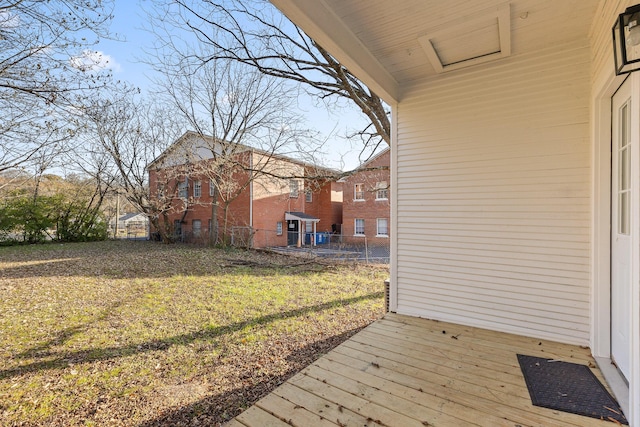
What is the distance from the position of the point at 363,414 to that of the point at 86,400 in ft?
8.22

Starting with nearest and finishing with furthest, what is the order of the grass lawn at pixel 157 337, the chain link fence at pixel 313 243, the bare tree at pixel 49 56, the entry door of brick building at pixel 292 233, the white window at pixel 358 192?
1. the grass lawn at pixel 157 337
2. the bare tree at pixel 49 56
3. the chain link fence at pixel 313 243
4. the entry door of brick building at pixel 292 233
5. the white window at pixel 358 192

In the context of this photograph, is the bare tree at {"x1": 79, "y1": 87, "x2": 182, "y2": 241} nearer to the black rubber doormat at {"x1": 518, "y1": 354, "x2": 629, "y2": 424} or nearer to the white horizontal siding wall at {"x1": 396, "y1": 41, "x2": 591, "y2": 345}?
the white horizontal siding wall at {"x1": 396, "y1": 41, "x2": 591, "y2": 345}

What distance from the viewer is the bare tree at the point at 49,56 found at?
394 cm

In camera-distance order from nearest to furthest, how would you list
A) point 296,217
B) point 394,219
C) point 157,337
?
point 394,219 < point 157,337 < point 296,217

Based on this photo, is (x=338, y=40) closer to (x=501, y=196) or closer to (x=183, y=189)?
(x=501, y=196)

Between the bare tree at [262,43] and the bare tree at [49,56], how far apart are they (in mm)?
1272

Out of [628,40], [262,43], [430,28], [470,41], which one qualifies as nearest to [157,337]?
[430,28]

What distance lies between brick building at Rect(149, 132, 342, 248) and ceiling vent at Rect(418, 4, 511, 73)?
751cm

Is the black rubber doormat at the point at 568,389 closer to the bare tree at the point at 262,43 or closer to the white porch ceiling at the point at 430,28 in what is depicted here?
the white porch ceiling at the point at 430,28

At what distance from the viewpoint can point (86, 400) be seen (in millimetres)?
2621

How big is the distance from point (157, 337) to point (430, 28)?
478 centimetres

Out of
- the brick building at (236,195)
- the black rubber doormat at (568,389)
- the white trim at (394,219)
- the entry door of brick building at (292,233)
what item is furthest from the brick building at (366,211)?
the black rubber doormat at (568,389)

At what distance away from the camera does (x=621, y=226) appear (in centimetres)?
225

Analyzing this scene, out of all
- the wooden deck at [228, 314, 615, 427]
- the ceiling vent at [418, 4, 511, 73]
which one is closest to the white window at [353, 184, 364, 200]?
the ceiling vent at [418, 4, 511, 73]
